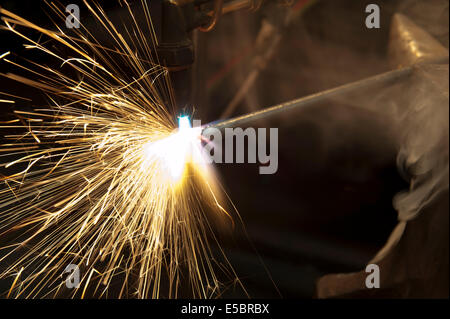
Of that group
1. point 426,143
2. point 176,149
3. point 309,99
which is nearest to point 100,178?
point 176,149

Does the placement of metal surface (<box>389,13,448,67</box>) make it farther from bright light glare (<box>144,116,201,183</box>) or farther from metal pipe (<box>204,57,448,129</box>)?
bright light glare (<box>144,116,201,183</box>)

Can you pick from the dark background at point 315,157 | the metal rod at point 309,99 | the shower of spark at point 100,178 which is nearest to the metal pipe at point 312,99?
the metal rod at point 309,99

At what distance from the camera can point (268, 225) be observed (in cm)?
238

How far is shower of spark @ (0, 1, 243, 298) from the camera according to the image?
1335mm

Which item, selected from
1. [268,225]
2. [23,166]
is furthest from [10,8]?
[268,225]

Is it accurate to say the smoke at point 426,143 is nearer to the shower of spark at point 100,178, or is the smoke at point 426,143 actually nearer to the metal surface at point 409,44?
the metal surface at point 409,44

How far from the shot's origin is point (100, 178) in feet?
5.01

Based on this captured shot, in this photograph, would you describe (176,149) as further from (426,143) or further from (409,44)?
(409,44)

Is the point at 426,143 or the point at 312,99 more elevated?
the point at 312,99

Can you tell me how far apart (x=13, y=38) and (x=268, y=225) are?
4.80 feet

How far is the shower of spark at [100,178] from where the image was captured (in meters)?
1.33

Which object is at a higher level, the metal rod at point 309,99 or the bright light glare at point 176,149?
the metal rod at point 309,99

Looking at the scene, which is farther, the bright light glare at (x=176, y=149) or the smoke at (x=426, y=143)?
the smoke at (x=426, y=143)
